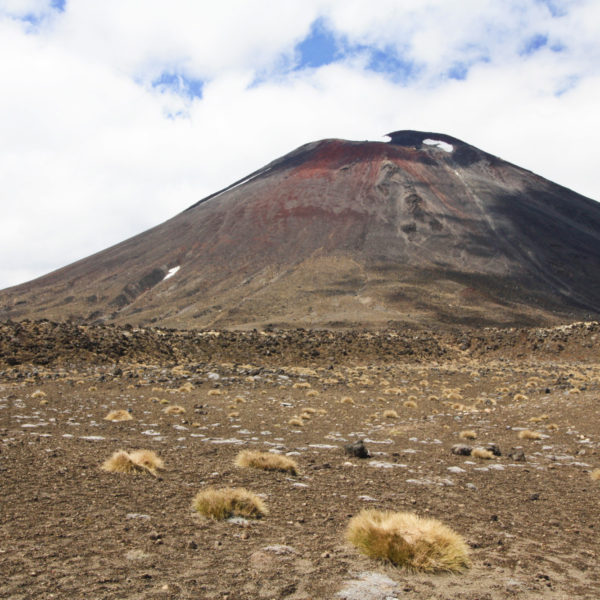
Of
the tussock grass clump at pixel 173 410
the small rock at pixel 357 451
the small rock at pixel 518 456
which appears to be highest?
the tussock grass clump at pixel 173 410

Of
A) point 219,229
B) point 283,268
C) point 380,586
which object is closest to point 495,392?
point 380,586

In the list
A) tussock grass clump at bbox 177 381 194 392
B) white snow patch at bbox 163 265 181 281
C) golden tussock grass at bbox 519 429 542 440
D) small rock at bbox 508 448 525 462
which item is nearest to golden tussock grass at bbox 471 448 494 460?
small rock at bbox 508 448 525 462

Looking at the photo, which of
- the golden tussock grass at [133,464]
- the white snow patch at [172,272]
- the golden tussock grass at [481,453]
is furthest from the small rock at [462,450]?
the white snow patch at [172,272]

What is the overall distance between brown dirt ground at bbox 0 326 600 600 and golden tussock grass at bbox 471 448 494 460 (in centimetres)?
24

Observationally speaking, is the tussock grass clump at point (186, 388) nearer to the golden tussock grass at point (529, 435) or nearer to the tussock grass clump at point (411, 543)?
the golden tussock grass at point (529, 435)

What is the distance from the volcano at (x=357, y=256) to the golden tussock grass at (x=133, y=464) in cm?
4382

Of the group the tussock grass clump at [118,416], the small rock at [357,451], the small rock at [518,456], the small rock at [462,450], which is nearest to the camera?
the small rock at [357,451]

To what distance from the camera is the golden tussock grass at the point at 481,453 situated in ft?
31.3

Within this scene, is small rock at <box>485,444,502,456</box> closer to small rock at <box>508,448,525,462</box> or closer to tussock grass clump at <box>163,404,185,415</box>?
small rock at <box>508,448,525,462</box>

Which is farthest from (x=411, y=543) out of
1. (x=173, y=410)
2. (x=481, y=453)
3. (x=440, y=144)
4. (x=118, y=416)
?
(x=440, y=144)

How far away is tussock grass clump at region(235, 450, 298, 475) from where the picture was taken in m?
7.55

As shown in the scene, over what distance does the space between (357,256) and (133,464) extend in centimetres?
6896

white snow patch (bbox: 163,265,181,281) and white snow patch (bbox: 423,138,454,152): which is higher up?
white snow patch (bbox: 423,138,454,152)

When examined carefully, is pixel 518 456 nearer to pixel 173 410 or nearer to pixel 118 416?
pixel 173 410
